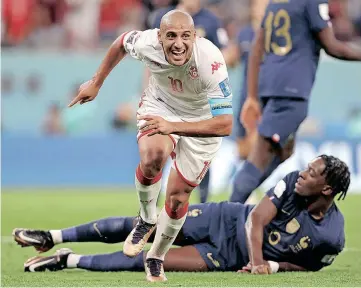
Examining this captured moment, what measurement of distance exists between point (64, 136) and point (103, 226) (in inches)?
365

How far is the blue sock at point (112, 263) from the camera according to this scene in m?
7.24

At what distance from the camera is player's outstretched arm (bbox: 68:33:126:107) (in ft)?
23.1

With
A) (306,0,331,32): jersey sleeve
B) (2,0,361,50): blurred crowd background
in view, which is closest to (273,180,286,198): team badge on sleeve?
(306,0,331,32): jersey sleeve

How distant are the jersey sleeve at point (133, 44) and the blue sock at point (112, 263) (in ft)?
4.86

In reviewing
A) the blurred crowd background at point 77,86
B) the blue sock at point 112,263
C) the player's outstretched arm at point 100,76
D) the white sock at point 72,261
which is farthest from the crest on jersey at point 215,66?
the blurred crowd background at point 77,86

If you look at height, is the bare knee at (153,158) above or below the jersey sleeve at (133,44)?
below

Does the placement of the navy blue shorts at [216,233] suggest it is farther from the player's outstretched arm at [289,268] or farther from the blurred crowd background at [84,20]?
the blurred crowd background at [84,20]

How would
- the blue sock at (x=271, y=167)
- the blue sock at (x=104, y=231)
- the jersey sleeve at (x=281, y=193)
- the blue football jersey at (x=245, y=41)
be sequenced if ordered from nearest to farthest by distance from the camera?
the jersey sleeve at (x=281, y=193) → the blue sock at (x=104, y=231) → the blue sock at (x=271, y=167) → the blue football jersey at (x=245, y=41)

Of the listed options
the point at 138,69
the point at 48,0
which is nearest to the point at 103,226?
the point at 138,69

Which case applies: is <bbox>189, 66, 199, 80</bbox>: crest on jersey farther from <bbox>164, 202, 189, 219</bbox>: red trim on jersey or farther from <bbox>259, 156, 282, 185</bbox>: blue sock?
<bbox>259, 156, 282, 185</bbox>: blue sock

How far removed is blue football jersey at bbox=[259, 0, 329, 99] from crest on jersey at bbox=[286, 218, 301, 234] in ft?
7.43

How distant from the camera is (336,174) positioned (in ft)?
23.1

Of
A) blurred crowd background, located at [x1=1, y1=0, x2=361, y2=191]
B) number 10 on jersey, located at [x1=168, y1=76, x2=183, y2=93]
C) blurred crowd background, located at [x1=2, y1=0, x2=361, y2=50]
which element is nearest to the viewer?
number 10 on jersey, located at [x1=168, y1=76, x2=183, y2=93]

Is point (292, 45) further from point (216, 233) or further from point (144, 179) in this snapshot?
point (144, 179)
